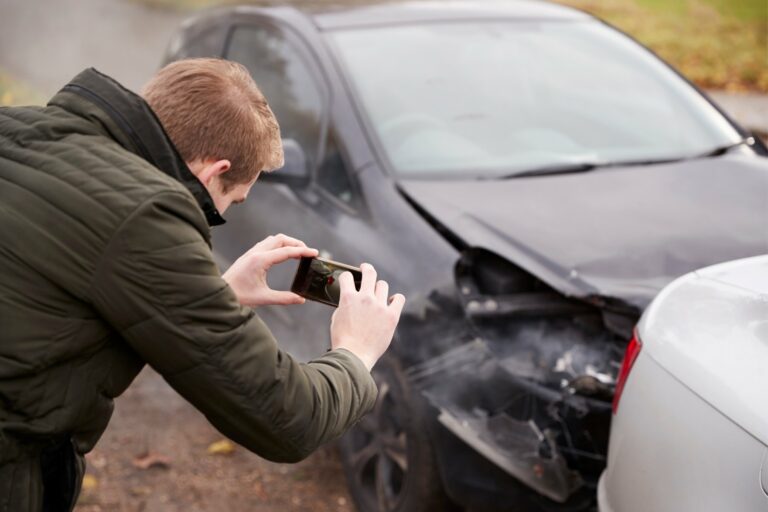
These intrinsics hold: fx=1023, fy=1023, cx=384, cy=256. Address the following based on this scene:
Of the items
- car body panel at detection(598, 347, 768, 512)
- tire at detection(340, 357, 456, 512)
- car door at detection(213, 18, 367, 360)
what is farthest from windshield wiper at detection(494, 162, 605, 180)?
car body panel at detection(598, 347, 768, 512)

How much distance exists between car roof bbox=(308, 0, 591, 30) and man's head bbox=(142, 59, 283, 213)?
248 cm

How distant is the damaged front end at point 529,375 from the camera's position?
3029 millimetres

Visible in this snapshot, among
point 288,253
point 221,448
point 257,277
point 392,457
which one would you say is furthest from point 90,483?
point 288,253

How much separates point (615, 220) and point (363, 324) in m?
1.67

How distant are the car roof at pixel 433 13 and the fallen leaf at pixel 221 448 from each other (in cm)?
175

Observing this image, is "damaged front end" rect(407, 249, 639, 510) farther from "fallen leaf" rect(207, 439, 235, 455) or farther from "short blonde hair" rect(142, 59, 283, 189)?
"short blonde hair" rect(142, 59, 283, 189)

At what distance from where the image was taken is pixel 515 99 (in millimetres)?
4168

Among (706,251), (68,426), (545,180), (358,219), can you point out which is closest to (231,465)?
(358,219)

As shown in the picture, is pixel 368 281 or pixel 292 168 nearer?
pixel 368 281

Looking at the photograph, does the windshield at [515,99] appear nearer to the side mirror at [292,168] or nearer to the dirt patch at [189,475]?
the side mirror at [292,168]

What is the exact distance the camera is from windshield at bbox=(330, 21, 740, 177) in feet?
12.8

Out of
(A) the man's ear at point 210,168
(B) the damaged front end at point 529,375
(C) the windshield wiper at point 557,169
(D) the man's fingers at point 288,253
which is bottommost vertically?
(B) the damaged front end at point 529,375

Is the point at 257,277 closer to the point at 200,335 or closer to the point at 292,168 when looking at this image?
the point at 200,335

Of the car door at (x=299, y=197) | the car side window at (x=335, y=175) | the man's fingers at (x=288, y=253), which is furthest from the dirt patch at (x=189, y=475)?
the man's fingers at (x=288, y=253)
